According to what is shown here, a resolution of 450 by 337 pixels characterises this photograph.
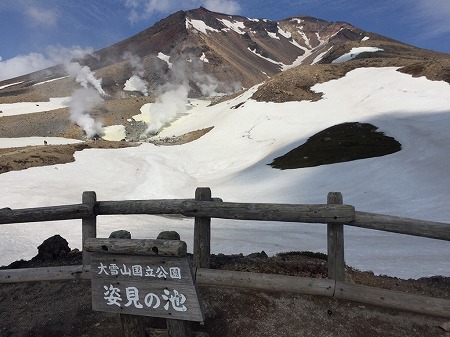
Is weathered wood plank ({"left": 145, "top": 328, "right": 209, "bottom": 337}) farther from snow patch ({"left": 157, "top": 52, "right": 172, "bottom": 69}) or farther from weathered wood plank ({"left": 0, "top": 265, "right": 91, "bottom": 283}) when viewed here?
snow patch ({"left": 157, "top": 52, "right": 172, "bottom": 69})

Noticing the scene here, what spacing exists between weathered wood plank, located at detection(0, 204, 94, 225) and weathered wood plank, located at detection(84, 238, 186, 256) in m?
3.02

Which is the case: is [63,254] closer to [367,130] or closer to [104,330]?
[104,330]

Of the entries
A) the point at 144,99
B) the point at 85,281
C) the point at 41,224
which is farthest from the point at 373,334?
the point at 144,99

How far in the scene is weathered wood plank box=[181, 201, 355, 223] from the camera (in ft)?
22.6

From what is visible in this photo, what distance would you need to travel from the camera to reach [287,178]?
36.0 m

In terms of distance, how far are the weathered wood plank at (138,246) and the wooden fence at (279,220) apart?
2.58m

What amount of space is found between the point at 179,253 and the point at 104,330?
3342 mm

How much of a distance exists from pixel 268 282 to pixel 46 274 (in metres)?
5.18

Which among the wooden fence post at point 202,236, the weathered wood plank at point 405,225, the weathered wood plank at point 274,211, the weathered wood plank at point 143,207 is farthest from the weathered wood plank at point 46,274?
the weathered wood plank at point 405,225

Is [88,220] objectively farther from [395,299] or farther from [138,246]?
[395,299]

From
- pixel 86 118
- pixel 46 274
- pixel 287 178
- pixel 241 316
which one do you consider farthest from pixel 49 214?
pixel 86 118

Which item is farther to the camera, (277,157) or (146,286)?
(277,157)

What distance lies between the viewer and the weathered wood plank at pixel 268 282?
7.16m

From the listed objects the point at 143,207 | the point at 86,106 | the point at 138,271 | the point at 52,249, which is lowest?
the point at 52,249
